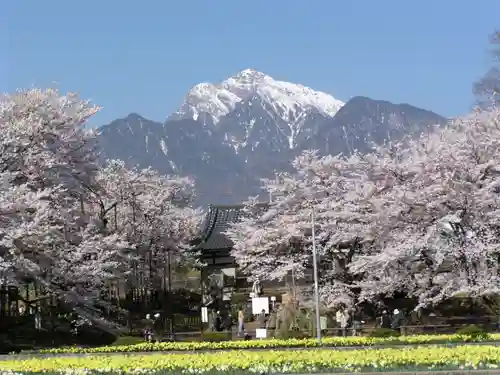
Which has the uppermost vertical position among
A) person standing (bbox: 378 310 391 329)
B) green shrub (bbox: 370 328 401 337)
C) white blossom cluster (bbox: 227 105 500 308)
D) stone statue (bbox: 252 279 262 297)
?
white blossom cluster (bbox: 227 105 500 308)

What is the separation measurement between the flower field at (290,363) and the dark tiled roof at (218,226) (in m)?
29.5

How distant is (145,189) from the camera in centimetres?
4728

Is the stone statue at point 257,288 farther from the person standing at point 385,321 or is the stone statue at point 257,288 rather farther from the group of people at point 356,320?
the person standing at point 385,321

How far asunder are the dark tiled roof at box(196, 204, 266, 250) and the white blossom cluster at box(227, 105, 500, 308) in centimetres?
552

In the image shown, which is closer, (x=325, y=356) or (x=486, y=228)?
(x=325, y=356)

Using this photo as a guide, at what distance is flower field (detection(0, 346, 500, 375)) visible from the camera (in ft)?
48.1

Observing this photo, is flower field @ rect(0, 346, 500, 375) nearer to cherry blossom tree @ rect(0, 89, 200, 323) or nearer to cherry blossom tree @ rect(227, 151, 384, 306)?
cherry blossom tree @ rect(0, 89, 200, 323)

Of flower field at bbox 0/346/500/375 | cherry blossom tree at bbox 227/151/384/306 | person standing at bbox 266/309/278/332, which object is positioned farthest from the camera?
cherry blossom tree at bbox 227/151/384/306

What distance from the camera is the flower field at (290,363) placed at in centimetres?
1465

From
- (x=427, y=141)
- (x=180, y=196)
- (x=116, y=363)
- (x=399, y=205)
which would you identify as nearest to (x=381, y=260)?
(x=399, y=205)

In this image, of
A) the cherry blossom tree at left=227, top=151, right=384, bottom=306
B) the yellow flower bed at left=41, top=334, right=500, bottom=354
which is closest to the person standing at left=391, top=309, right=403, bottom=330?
the cherry blossom tree at left=227, top=151, right=384, bottom=306

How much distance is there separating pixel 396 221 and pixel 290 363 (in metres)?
18.5

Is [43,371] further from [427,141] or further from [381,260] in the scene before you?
[427,141]

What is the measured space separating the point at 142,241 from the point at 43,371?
30.9 meters
